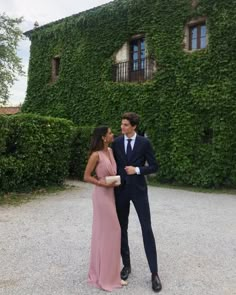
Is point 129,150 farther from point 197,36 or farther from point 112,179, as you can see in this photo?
point 197,36

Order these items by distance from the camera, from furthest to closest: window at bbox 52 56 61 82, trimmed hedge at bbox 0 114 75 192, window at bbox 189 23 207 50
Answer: window at bbox 52 56 61 82
window at bbox 189 23 207 50
trimmed hedge at bbox 0 114 75 192

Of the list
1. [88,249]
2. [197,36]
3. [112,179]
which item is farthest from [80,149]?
[112,179]

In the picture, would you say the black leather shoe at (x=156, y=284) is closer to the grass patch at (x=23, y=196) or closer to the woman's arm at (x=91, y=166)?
the woman's arm at (x=91, y=166)

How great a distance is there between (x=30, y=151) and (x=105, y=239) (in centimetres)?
772

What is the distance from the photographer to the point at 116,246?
445 centimetres

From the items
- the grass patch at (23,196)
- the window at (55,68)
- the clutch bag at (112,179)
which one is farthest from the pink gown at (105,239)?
the window at (55,68)

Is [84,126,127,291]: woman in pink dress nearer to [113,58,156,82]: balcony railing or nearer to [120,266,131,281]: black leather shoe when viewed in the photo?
[120,266,131,281]: black leather shoe

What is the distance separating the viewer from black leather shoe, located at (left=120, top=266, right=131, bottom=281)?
467 centimetres

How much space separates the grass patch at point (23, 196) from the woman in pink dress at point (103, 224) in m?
6.09

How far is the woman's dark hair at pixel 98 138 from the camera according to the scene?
455cm

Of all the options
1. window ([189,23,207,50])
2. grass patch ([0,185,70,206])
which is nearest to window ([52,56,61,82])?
window ([189,23,207,50])

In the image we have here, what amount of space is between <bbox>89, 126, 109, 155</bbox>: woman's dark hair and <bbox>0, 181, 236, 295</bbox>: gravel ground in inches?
63.9

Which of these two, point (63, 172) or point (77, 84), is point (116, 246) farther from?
point (77, 84)

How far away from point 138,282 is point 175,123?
38.8ft
